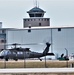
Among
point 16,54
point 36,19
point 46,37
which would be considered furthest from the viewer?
point 36,19

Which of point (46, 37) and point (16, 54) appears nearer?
point (16, 54)

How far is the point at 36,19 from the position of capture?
295ft

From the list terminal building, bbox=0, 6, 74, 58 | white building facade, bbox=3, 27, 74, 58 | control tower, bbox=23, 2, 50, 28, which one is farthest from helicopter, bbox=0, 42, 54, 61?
control tower, bbox=23, 2, 50, 28

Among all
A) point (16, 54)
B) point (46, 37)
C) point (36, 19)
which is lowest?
point (16, 54)

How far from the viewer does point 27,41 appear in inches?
2908

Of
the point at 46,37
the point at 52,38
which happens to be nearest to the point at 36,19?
the point at 46,37

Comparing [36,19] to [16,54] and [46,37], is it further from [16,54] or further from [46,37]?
[16,54]

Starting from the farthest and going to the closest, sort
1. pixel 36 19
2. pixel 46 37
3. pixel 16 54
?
pixel 36 19 → pixel 46 37 → pixel 16 54

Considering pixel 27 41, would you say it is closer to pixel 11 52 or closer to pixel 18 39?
pixel 18 39

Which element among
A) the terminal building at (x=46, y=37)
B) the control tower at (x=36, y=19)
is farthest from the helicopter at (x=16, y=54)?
the control tower at (x=36, y=19)

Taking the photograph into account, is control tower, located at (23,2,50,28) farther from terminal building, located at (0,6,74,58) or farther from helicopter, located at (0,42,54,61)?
helicopter, located at (0,42,54,61)

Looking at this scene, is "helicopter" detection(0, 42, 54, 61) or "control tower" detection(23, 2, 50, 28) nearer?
"helicopter" detection(0, 42, 54, 61)

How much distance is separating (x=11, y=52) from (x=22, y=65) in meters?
11.2

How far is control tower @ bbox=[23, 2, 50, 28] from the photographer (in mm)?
88188
